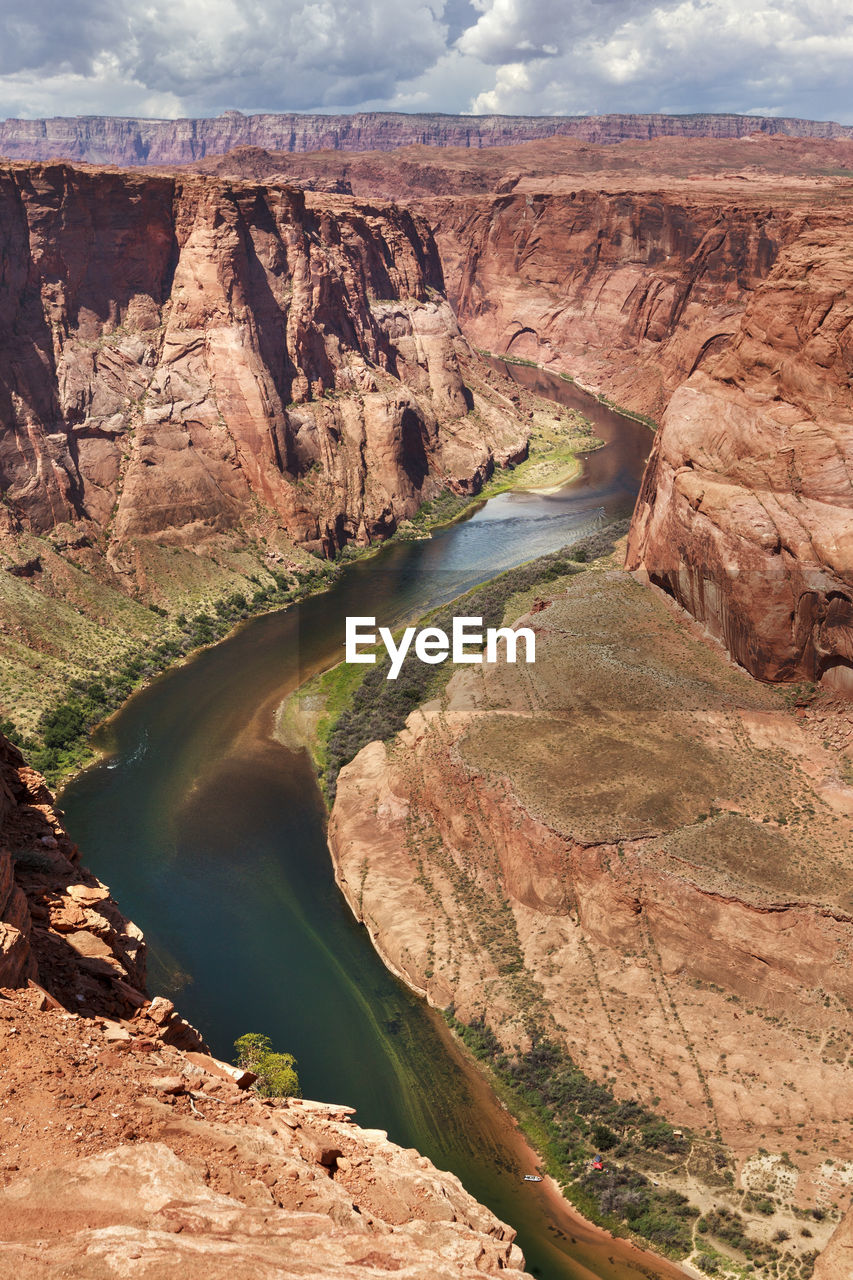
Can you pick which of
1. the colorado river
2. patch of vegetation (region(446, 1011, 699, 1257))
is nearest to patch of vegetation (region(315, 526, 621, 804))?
the colorado river

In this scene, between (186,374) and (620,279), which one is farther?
(620,279)

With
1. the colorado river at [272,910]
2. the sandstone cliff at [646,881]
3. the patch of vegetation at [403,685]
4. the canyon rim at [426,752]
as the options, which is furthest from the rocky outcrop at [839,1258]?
the patch of vegetation at [403,685]

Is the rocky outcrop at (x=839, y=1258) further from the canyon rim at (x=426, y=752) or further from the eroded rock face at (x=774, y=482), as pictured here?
the eroded rock face at (x=774, y=482)

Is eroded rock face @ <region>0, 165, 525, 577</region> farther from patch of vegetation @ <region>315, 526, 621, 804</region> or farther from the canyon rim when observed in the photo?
patch of vegetation @ <region>315, 526, 621, 804</region>

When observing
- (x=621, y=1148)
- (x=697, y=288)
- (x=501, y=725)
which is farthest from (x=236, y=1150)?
(x=697, y=288)

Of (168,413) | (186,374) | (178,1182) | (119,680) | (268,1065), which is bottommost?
(268,1065)

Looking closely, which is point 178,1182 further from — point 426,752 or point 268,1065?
point 426,752

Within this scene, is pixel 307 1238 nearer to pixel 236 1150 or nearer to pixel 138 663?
pixel 236 1150

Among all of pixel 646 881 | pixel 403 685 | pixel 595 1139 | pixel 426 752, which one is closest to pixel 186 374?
pixel 403 685
